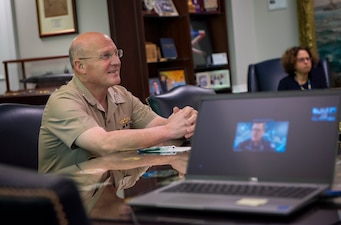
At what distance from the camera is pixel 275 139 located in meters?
1.26

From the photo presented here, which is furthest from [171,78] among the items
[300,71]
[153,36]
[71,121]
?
[71,121]

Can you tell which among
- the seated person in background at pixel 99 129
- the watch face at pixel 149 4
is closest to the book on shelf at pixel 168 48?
the watch face at pixel 149 4

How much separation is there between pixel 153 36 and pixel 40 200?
505cm

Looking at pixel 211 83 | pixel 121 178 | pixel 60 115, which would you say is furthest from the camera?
pixel 211 83

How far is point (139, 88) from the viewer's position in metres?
5.04

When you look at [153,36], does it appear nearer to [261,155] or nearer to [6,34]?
[6,34]

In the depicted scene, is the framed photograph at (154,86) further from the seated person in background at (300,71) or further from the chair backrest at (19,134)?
the chair backrest at (19,134)

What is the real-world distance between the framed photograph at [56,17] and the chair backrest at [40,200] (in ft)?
15.7

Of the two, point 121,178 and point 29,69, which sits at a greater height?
point 29,69

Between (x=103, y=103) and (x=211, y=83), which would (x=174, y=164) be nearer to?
(x=103, y=103)

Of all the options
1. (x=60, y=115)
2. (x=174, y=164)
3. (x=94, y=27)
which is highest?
(x=94, y=27)

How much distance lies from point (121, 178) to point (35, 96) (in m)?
2.63

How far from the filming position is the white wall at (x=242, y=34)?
564 centimetres

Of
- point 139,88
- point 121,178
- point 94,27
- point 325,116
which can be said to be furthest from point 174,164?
point 94,27
